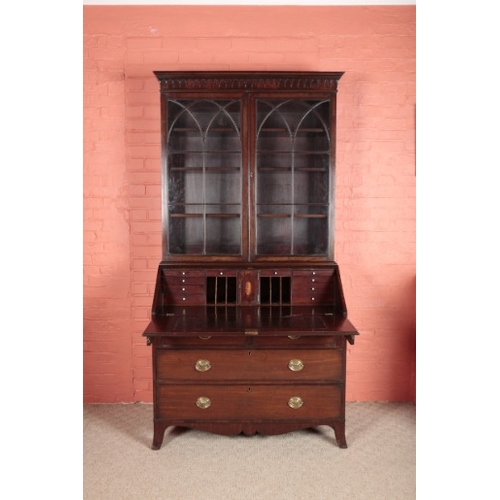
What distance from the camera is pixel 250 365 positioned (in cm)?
283

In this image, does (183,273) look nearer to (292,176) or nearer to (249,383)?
(249,383)

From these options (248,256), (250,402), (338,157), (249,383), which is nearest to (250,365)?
(249,383)

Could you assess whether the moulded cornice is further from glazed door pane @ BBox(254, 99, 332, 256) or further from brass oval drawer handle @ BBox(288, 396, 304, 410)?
brass oval drawer handle @ BBox(288, 396, 304, 410)

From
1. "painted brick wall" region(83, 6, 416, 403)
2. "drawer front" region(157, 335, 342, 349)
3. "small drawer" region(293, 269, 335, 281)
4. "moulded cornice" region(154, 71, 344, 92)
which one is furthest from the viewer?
"painted brick wall" region(83, 6, 416, 403)

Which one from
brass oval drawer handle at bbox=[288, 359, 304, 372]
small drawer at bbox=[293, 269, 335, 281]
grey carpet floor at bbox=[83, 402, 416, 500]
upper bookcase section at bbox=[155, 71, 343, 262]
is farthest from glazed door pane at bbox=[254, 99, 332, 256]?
grey carpet floor at bbox=[83, 402, 416, 500]

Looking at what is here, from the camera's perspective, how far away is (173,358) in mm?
2830

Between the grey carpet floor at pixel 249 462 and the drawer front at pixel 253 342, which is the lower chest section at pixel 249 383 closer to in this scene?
the drawer front at pixel 253 342

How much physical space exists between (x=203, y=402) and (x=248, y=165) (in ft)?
4.62

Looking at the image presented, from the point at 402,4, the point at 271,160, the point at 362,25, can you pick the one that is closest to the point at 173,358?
the point at 271,160

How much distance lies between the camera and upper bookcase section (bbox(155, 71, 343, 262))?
3076mm
